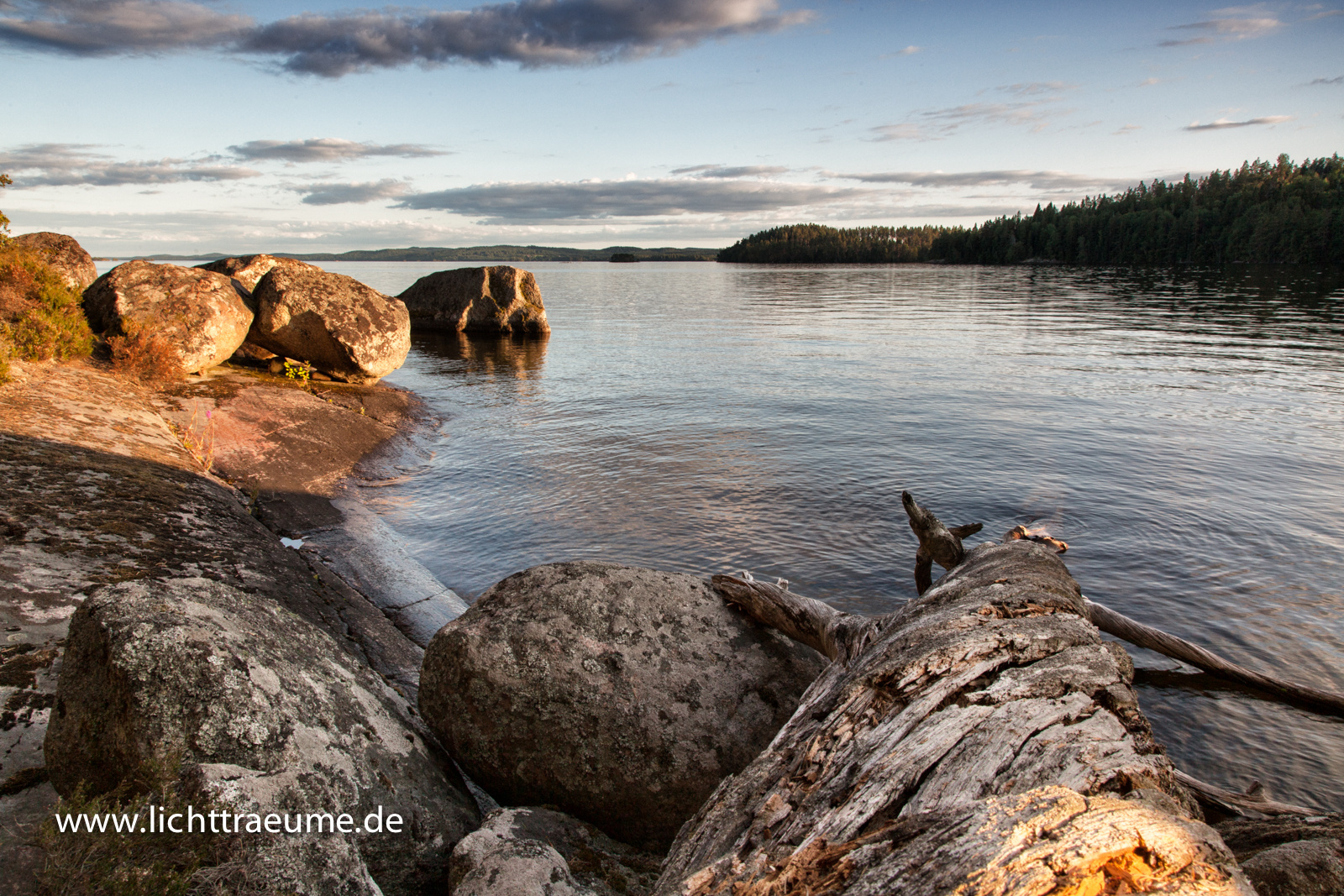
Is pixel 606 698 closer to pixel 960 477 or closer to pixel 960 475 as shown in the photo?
pixel 960 477

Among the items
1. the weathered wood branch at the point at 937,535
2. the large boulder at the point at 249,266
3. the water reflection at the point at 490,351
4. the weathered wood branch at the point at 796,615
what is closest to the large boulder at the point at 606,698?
the weathered wood branch at the point at 796,615

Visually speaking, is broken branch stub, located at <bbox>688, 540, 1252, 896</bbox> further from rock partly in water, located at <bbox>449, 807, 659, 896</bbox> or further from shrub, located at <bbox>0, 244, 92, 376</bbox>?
shrub, located at <bbox>0, 244, 92, 376</bbox>

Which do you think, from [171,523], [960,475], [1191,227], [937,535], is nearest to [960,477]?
[960,475]

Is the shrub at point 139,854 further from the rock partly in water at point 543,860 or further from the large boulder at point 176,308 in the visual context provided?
the large boulder at point 176,308

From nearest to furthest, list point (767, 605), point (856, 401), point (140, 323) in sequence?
point (767, 605)
point (140, 323)
point (856, 401)

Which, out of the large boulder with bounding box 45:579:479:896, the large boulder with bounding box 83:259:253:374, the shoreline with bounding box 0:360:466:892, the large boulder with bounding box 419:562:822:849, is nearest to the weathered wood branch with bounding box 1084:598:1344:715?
the large boulder with bounding box 419:562:822:849

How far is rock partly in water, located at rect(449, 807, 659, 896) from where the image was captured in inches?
124

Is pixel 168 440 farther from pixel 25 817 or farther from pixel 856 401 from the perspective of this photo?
pixel 856 401

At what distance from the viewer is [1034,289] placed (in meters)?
62.6

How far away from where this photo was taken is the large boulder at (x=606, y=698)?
14.2ft

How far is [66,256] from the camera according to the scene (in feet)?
43.5

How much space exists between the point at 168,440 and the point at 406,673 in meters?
6.11

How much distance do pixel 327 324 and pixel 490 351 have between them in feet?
41.5

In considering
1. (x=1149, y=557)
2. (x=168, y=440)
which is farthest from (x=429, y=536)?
(x=1149, y=557)
